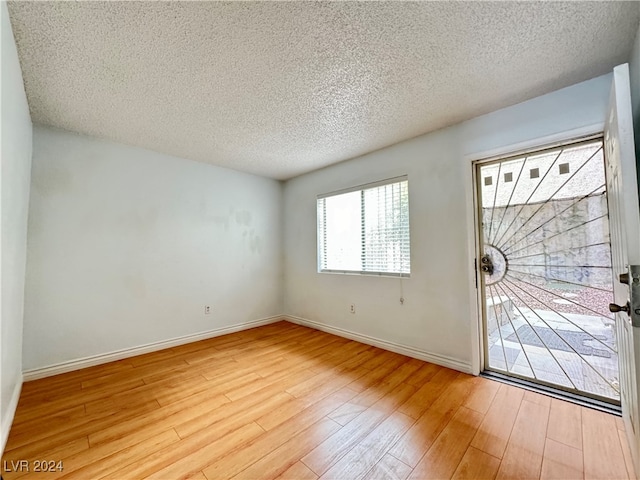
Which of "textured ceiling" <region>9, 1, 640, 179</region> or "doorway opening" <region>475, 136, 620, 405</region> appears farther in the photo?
"doorway opening" <region>475, 136, 620, 405</region>

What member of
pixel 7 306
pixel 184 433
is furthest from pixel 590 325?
pixel 7 306

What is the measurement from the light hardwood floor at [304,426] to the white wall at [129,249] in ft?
1.68

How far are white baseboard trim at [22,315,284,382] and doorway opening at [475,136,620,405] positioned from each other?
3.13m

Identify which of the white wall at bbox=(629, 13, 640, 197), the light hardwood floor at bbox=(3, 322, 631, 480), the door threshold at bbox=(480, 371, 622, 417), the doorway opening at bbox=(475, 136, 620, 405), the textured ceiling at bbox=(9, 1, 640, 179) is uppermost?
the textured ceiling at bbox=(9, 1, 640, 179)

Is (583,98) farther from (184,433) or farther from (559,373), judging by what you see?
(184,433)

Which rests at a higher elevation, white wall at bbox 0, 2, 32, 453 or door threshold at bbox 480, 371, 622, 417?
white wall at bbox 0, 2, 32, 453

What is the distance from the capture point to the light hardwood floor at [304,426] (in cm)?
136

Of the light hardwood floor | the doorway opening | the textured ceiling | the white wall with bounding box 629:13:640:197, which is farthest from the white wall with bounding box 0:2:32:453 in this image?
the doorway opening

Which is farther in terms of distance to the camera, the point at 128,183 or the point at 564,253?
the point at 128,183

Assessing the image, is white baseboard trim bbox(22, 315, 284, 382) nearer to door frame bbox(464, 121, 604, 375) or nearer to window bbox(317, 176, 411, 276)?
window bbox(317, 176, 411, 276)

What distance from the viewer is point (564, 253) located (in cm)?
209

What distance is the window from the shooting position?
3.01 m

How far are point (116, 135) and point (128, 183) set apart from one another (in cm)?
51

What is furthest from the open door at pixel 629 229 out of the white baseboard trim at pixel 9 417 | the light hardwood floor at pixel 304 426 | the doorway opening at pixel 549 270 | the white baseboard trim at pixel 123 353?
the white baseboard trim at pixel 123 353
